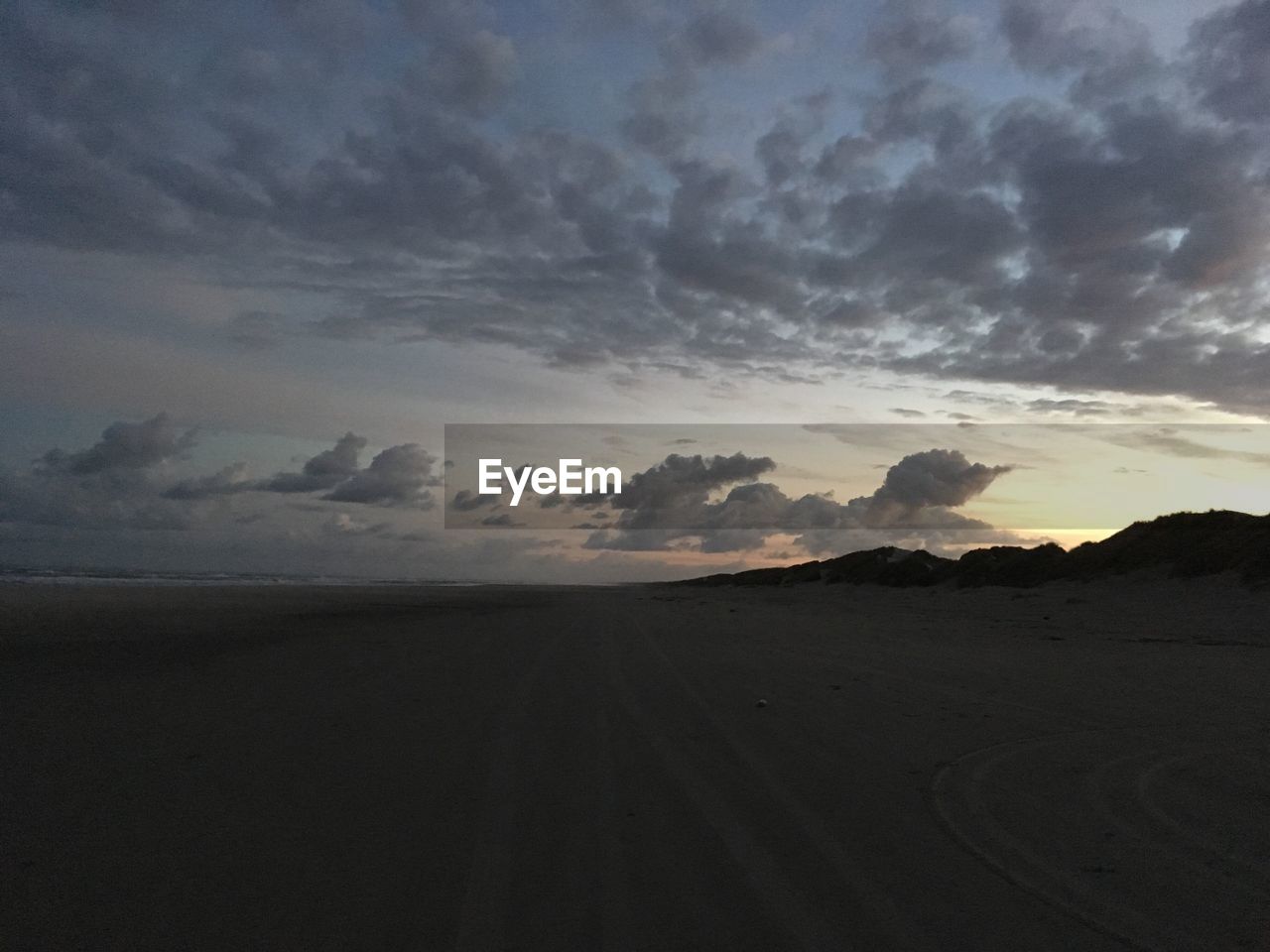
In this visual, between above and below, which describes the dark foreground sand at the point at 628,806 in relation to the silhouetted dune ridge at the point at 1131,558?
below

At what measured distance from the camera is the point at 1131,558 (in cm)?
2888

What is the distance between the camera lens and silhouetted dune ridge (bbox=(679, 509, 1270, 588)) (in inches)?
965

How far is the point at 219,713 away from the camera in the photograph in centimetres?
853

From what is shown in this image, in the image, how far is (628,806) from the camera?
18.0 feet

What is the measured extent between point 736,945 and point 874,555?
52089 mm

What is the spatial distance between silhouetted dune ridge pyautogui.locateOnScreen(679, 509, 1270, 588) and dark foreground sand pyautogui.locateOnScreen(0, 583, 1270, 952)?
14.7 meters

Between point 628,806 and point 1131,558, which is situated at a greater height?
point 1131,558

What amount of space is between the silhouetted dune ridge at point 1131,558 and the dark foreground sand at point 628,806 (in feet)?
48.1

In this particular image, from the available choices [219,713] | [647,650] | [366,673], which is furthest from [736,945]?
[647,650]

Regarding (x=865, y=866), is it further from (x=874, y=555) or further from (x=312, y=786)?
(x=874, y=555)

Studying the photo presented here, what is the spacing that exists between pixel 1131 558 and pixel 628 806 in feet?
95.4

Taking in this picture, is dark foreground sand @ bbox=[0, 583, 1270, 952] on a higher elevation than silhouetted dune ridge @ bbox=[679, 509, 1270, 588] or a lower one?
lower

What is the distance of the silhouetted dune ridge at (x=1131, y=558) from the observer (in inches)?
965

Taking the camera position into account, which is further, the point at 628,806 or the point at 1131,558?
the point at 1131,558
